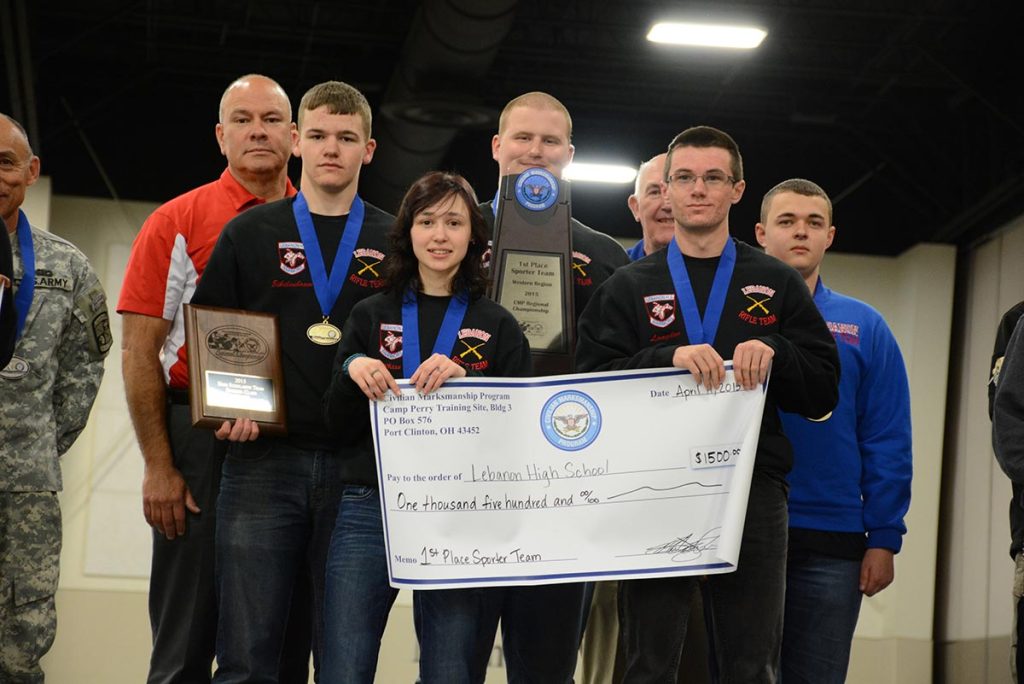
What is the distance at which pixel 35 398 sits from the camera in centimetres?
411

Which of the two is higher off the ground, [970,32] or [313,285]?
[970,32]

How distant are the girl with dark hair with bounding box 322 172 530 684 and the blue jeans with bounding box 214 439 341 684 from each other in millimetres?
113

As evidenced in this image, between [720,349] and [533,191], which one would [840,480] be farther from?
[533,191]

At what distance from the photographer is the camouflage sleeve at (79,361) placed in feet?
14.0

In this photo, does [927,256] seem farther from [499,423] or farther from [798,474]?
[499,423]

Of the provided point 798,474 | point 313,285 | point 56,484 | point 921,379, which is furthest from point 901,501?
point 921,379

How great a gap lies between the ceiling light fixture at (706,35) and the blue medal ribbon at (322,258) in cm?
615

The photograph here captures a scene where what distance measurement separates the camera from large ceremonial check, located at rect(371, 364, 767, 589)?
3439 millimetres

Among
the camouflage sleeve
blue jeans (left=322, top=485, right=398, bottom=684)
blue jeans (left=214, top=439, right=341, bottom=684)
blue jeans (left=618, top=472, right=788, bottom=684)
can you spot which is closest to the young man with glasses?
blue jeans (left=618, top=472, right=788, bottom=684)

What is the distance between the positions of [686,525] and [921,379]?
8742 mm

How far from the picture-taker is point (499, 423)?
350 centimetres

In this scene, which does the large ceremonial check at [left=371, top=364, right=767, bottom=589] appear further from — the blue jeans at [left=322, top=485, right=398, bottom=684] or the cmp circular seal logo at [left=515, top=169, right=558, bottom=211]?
the cmp circular seal logo at [left=515, top=169, right=558, bottom=211]

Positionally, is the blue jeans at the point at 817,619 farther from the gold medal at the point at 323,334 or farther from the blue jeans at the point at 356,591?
the gold medal at the point at 323,334

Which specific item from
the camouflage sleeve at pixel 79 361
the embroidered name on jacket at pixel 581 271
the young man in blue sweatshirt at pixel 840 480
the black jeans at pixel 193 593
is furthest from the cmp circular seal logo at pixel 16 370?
the young man in blue sweatshirt at pixel 840 480
